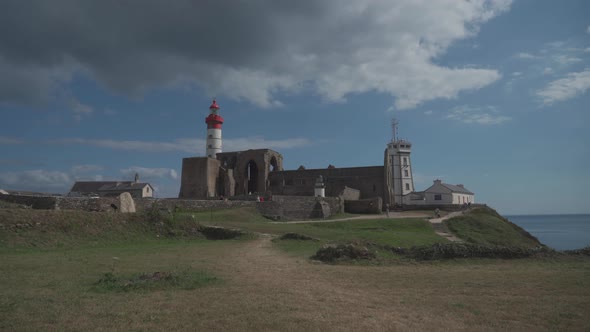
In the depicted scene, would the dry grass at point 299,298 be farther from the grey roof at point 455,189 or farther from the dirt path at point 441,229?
the grey roof at point 455,189

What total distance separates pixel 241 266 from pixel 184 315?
5385 millimetres

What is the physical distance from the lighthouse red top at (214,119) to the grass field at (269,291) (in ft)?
141

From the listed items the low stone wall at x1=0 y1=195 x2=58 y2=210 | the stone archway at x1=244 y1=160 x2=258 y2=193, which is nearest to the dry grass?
the low stone wall at x1=0 y1=195 x2=58 y2=210

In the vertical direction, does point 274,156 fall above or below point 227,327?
above

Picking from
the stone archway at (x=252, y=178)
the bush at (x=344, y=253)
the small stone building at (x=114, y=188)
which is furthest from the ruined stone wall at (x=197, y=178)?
the bush at (x=344, y=253)

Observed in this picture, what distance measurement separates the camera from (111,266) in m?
11.4

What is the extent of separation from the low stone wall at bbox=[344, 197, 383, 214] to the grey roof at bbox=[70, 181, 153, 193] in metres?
35.8

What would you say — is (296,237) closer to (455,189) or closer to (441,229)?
(441,229)

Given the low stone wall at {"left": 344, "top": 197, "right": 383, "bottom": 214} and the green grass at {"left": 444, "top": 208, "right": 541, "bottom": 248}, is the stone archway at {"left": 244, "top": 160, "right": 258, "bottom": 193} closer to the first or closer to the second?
the low stone wall at {"left": 344, "top": 197, "right": 383, "bottom": 214}

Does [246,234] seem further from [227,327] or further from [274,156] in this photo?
[274,156]

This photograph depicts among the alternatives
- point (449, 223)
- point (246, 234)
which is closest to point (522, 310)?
point (246, 234)

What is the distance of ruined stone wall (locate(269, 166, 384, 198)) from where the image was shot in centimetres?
4862

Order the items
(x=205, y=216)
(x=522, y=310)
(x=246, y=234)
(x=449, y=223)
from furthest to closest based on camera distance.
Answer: (x=449, y=223) < (x=205, y=216) < (x=246, y=234) < (x=522, y=310)

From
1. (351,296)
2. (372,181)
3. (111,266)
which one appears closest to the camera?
(351,296)
